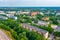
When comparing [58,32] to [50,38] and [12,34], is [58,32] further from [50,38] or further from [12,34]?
[12,34]

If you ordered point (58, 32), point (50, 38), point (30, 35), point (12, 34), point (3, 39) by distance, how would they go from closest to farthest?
point (3, 39)
point (12, 34)
point (30, 35)
point (50, 38)
point (58, 32)

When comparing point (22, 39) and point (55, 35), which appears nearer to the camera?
point (22, 39)

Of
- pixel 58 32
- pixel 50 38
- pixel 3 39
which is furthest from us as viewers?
pixel 58 32

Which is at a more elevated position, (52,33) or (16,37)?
(16,37)

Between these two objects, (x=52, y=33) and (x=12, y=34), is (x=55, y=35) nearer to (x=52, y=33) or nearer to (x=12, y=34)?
(x=52, y=33)

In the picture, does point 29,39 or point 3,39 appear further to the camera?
point 29,39

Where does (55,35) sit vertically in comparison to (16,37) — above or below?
below

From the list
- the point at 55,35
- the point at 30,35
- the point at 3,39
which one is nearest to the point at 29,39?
the point at 30,35

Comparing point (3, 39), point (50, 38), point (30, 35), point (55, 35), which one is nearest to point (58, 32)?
point (55, 35)

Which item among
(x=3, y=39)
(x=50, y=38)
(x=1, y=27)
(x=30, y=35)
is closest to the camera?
(x=3, y=39)
